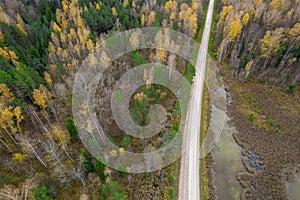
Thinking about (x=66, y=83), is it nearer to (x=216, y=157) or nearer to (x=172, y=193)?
(x=172, y=193)

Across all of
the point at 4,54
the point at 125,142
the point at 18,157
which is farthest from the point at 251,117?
the point at 4,54

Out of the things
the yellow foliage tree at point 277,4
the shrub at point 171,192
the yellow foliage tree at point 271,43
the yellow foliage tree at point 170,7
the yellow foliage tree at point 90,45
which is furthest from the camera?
the yellow foliage tree at point 170,7

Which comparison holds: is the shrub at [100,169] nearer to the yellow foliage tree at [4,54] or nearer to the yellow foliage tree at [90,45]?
the yellow foliage tree at [90,45]

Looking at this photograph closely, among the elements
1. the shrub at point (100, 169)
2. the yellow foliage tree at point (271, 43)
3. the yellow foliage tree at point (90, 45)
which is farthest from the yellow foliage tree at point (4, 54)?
the yellow foliage tree at point (271, 43)

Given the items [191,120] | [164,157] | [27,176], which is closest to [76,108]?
[27,176]

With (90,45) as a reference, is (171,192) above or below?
below

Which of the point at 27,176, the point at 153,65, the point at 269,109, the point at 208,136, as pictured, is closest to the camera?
the point at 27,176

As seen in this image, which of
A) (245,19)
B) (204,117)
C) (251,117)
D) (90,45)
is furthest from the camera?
(245,19)

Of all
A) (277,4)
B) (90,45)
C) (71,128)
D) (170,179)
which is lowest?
(170,179)

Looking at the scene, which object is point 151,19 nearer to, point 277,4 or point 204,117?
point 204,117

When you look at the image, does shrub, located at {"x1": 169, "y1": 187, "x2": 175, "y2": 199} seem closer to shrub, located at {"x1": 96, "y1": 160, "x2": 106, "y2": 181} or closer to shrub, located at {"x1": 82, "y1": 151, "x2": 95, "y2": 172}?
shrub, located at {"x1": 96, "y1": 160, "x2": 106, "y2": 181}

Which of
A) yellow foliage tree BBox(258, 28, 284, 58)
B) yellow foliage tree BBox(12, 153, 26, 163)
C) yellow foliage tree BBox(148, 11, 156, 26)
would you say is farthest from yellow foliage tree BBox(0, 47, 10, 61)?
yellow foliage tree BBox(258, 28, 284, 58)
